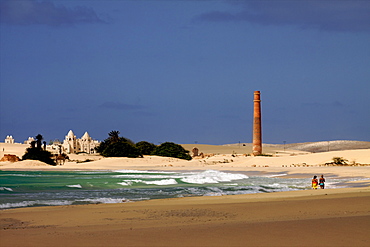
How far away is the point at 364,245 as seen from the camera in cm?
890

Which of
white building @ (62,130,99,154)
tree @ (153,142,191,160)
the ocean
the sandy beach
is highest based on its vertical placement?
white building @ (62,130,99,154)

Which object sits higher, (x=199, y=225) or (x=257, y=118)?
(x=257, y=118)

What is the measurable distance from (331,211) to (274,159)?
5927 centimetres

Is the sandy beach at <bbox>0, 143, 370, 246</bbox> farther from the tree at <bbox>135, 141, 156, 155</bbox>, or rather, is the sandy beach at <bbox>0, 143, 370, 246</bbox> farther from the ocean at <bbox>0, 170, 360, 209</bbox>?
the tree at <bbox>135, 141, 156, 155</bbox>

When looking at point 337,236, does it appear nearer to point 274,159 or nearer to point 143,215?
point 143,215

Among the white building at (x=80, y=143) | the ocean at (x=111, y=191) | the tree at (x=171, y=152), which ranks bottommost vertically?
the ocean at (x=111, y=191)

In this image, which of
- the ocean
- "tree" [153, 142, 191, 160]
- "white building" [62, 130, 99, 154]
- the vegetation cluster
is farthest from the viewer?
"white building" [62, 130, 99, 154]

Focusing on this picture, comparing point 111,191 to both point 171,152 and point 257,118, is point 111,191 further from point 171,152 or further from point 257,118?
point 171,152

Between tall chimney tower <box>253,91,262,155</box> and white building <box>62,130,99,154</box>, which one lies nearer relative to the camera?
tall chimney tower <box>253,91,262,155</box>

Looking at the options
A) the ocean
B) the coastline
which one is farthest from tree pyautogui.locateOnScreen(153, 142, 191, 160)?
the coastline

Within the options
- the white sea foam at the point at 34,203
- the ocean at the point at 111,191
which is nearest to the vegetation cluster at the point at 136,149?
the ocean at the point at 111,191

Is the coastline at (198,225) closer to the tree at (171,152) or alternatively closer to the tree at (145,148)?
the tree at (171,152)

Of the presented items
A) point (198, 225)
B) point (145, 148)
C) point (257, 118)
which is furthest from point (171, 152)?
point (198, 225)

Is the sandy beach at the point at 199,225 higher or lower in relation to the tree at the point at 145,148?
lower
